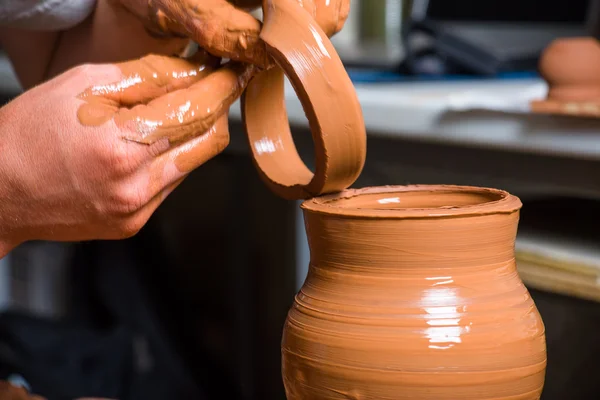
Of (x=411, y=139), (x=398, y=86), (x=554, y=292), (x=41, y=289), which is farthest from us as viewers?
(x=41, y=289)

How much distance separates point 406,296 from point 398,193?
5.7 inches

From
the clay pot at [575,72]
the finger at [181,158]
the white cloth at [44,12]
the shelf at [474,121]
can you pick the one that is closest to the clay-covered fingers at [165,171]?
the finger at [181,158]

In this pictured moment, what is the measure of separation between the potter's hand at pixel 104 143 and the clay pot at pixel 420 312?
0.15 m

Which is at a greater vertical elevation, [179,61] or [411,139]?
[179,61]

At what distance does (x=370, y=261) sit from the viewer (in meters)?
0.65

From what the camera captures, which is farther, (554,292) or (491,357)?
(554,292)

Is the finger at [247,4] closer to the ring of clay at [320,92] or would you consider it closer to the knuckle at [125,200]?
the ring of clay at [320,92]

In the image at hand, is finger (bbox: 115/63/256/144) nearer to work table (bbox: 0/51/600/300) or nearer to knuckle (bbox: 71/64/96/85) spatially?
knuckle (bbox: 71/64/96/85)

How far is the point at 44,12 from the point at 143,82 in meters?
0.31

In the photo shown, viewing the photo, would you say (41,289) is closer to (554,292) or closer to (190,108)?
(554,292)

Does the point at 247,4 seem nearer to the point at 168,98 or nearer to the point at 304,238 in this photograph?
the point at 168,98

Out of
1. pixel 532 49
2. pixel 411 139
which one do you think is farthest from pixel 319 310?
pixel 532 49

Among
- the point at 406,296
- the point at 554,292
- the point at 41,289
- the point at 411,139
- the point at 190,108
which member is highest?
the point at 190,108

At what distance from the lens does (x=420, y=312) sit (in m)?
0.62
